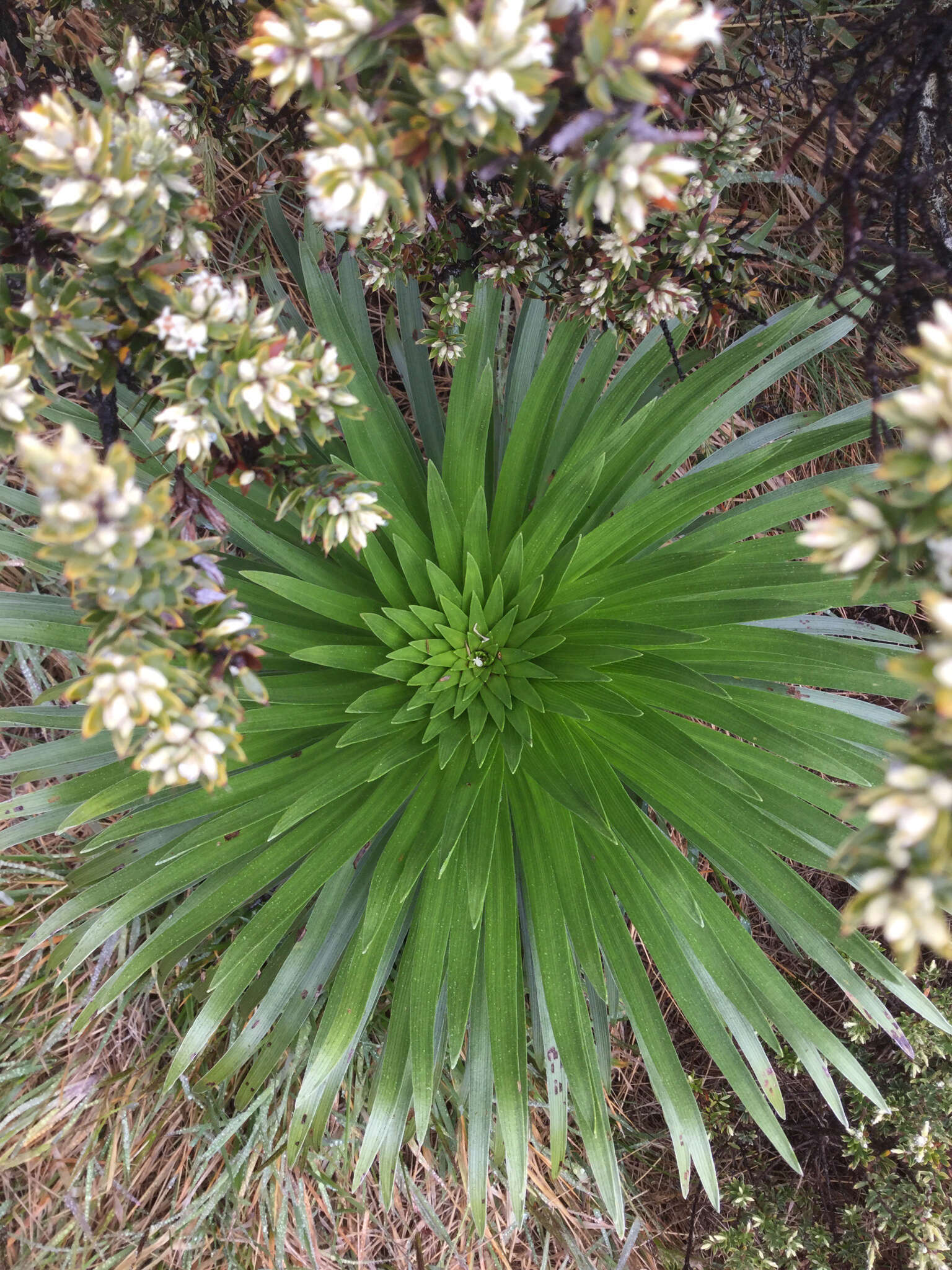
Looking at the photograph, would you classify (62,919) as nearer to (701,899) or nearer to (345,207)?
(701,899)

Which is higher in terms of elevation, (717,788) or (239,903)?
(717,788)

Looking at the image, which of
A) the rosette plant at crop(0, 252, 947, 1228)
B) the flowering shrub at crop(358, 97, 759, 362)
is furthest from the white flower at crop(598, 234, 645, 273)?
the rosette plant at crop(0, 252, 947, 1228)

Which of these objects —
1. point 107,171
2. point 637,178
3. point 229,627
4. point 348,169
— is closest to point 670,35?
point 637,178

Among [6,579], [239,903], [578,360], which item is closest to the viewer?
[239,903]

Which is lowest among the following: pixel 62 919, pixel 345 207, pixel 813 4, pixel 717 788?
pixel 62 919

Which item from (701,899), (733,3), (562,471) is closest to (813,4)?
(733,3)

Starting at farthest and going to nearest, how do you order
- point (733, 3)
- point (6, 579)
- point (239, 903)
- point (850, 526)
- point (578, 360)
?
point (6, 579), point (578, 360), point (733, 3), point (239, 903), point (850, 526)

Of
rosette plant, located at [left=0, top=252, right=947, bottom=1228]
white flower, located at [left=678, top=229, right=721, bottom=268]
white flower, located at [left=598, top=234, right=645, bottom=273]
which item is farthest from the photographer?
rosette plant, located at [left=0, top=252, right=947, bottom=1228]

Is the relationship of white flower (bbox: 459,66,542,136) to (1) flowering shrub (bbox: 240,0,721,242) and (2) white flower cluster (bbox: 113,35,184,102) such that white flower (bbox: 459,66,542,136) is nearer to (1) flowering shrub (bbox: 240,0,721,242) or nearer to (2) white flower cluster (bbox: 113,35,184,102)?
(1) flowering shrub (bbox: 240,0,721,242)
